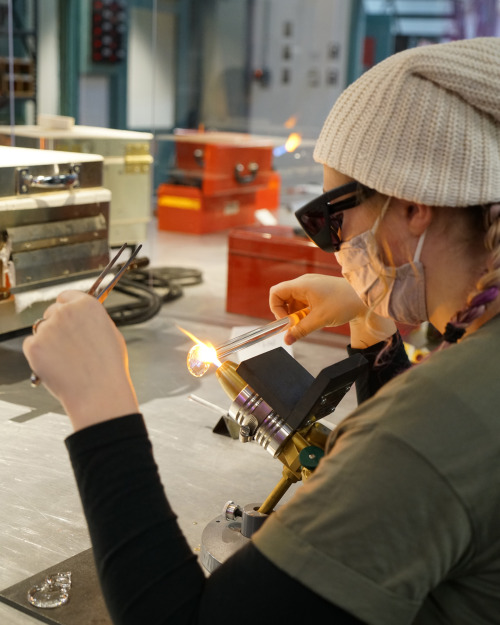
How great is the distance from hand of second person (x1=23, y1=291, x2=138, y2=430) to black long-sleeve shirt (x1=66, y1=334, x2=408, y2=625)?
0.02 m

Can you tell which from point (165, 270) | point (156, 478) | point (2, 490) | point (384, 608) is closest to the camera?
point (384, 608)

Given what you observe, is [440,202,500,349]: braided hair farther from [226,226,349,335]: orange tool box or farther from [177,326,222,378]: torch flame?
[226,226,349,335]: orange tool box

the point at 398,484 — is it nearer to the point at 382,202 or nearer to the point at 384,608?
the point at 384,608

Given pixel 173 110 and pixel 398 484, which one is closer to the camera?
pixel 398 484

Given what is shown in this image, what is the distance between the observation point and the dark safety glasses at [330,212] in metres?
0.76

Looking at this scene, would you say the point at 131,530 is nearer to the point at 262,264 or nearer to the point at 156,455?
the point at 156,455

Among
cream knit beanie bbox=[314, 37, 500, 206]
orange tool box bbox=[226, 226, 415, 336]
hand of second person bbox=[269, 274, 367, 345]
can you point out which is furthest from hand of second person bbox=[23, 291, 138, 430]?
orange tool box bbox=[226, 226, 415, 336]

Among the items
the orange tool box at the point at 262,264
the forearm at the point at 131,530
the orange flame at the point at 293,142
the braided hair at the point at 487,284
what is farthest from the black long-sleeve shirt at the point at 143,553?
the orange flame at the point at 293,142

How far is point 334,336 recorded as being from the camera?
2840mm

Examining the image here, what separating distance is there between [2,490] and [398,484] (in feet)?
3.59

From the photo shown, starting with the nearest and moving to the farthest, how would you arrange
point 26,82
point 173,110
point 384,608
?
point 384,608 < point 26,82 < point 173,110

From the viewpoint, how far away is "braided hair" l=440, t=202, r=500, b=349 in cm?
68

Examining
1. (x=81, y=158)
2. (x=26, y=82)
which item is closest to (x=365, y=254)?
(x=81, y=158)

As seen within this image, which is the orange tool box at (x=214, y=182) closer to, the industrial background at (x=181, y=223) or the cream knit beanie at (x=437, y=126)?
the industrial background at (x=181, y=223)
